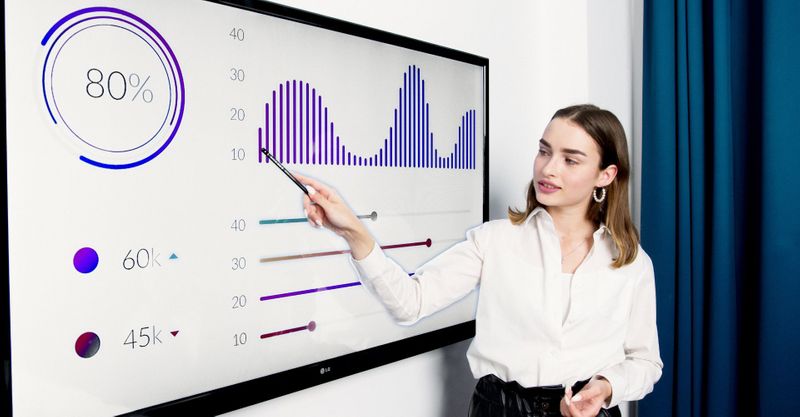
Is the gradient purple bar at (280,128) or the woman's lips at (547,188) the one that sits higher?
the gradient purple bar at (280,128)

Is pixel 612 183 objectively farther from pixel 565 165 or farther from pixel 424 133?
pixel 424 133

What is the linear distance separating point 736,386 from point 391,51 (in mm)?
1578

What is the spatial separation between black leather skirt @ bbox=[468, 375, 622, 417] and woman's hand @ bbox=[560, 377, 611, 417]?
0.06 metres

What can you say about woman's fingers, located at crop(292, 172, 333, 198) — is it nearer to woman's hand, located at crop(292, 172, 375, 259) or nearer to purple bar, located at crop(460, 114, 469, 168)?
woman's hand, located at crop(292, 172, 375, 259)

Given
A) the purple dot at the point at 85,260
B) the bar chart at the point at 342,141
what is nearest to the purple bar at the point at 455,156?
the bar chart at the point at 342,141

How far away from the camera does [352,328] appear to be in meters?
1.40

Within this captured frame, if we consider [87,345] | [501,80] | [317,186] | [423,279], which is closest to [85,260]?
[87,345]

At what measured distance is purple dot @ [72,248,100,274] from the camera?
941 millimetres

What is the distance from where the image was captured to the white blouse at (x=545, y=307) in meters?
1.38

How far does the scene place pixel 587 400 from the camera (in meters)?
1.28

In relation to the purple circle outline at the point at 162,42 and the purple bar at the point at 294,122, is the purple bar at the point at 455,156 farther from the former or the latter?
the purple circle outline at the point at 162,42

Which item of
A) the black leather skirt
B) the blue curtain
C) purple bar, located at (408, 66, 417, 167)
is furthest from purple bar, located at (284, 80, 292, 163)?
the blue curtain

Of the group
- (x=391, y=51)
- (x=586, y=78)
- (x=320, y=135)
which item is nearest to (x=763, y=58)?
(x=586, y=78)

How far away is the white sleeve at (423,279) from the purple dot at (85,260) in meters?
0.47
